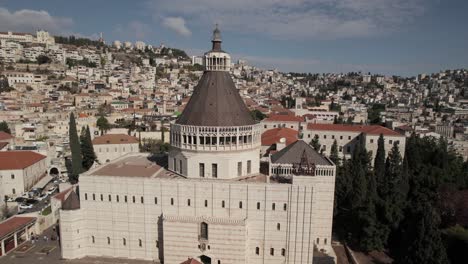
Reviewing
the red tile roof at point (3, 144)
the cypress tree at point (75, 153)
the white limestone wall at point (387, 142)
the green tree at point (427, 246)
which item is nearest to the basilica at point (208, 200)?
the green tree at point (427, 246)

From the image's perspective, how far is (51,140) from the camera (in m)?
70.1

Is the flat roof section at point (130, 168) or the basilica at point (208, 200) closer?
the basilica at point (208, 200)

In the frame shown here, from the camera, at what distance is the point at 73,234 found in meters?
32.4

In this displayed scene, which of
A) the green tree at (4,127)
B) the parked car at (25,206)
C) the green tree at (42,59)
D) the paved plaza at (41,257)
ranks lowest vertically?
the paved plaza at (41,257)

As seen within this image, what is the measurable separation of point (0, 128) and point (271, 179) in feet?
228

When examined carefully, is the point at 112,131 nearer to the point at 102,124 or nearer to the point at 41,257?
the point at 102,124

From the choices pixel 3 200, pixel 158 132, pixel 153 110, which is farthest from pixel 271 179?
pixel 153 110

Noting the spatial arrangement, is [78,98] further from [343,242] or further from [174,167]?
[343,242]

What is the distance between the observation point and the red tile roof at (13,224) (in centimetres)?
3352

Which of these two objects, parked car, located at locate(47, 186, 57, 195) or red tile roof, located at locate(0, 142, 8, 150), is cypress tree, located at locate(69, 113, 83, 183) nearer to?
parked car, located at locate(47, 186, 57, 195)

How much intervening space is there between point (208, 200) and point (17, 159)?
37.3 m

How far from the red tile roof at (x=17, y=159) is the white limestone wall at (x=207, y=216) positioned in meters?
25.0

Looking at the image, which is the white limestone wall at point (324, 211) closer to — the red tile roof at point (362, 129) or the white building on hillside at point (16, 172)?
the red tile roof at point (362, 129)

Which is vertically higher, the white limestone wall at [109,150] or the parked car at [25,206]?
the white limestone wall at [109,150]
